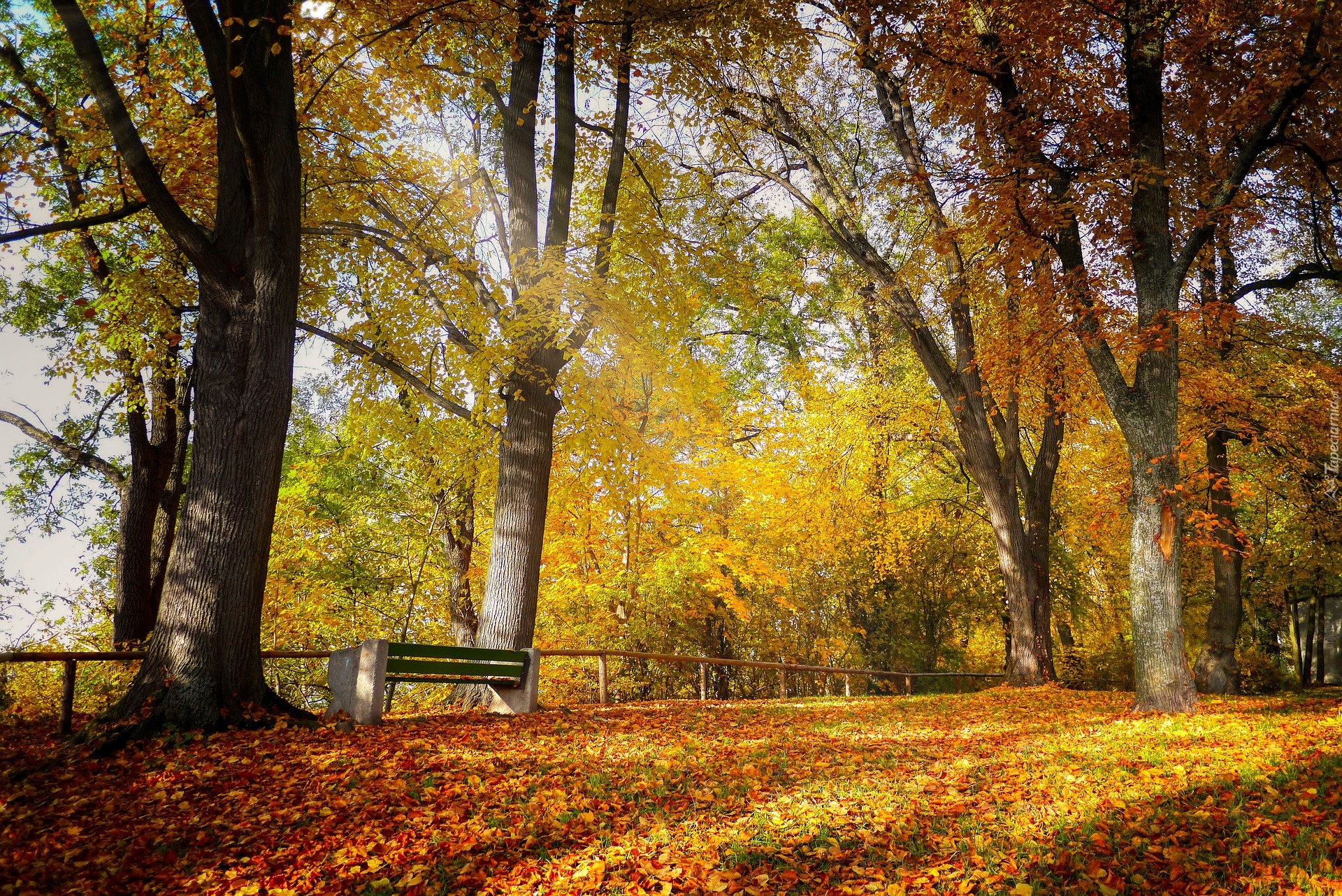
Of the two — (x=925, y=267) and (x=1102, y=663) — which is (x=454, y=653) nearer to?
(x=925, y=267)

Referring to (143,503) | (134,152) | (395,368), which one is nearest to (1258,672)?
(395,368)

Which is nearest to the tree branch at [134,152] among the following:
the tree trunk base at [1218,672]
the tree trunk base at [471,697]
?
the tree trunk base at [471,697]

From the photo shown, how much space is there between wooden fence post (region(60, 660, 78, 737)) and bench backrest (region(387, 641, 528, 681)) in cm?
244

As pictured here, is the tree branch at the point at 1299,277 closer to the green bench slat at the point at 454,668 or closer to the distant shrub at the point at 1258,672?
the green bench slat at the point at 454,668

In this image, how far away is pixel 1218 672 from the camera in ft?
37.7

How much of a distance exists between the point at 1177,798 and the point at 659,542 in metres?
12.1

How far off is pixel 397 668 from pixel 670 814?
336 centimetres

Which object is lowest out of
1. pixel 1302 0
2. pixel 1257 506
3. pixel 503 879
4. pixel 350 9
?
pixel 503 879

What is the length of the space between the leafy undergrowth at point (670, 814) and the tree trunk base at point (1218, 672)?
5.80 m

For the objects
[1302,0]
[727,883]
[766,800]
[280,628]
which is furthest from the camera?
[280,628]

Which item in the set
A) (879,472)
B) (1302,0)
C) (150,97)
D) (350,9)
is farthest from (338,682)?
(879,472)

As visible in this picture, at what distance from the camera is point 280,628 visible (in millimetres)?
15766

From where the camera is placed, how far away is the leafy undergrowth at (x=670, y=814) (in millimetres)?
3459

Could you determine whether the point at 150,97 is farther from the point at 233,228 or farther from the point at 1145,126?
the point at 1145,126
